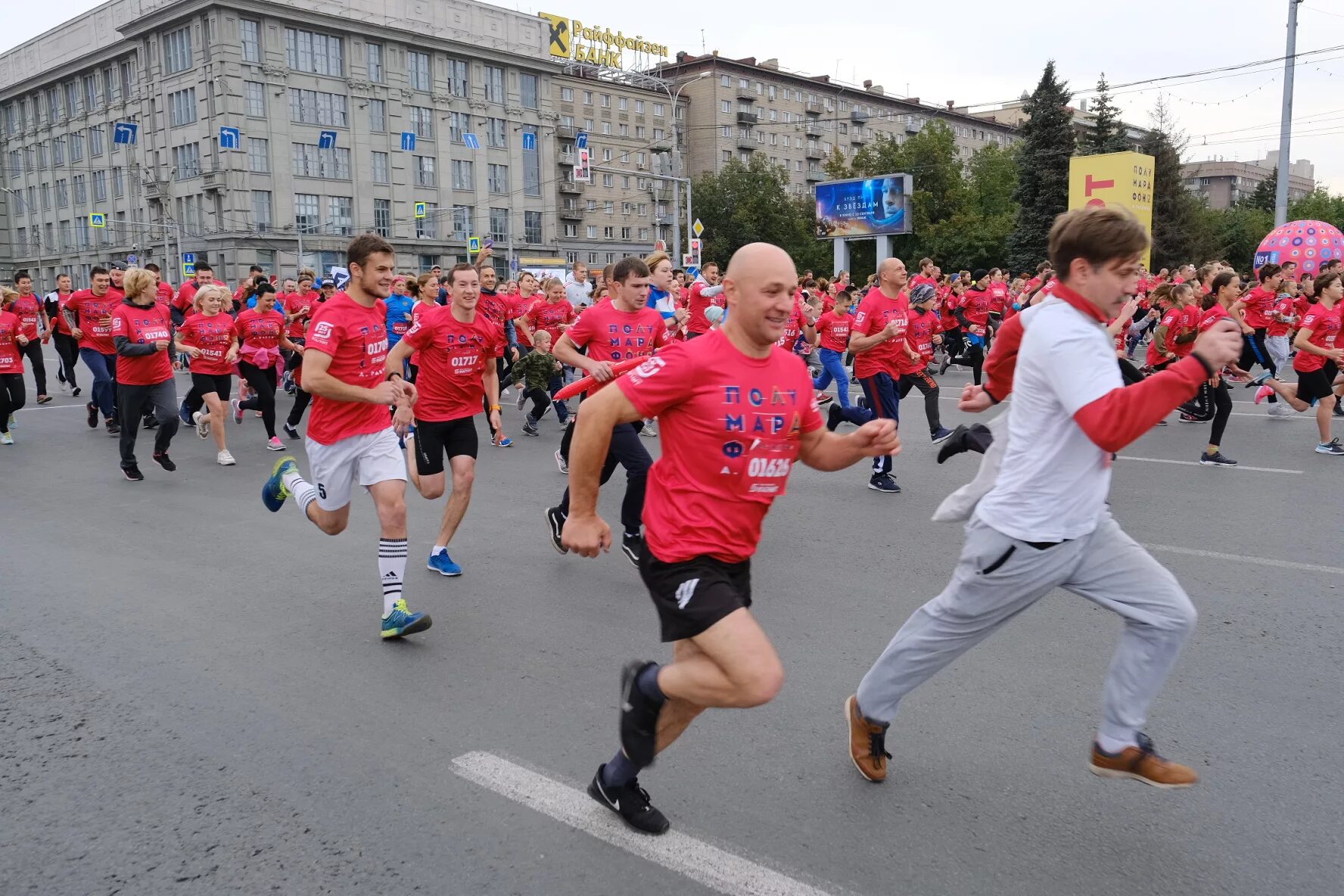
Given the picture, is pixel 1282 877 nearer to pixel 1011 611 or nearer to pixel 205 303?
pixel 1011 611

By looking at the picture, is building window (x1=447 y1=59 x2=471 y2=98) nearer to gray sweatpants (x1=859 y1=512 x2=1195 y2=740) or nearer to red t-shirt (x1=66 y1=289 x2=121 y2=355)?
red t-shirt (x1=66 y1=289 x2=121 y2=355)

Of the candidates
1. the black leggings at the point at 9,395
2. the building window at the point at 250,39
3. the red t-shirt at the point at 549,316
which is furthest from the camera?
the building window at the point at 250,39

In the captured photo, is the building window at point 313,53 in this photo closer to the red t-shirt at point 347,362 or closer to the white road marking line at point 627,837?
the red t-shirt at point 347,362

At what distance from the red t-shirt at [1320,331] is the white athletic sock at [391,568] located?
9221 mm

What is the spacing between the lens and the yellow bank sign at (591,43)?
7700 centimetres

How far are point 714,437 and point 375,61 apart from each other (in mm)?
72589

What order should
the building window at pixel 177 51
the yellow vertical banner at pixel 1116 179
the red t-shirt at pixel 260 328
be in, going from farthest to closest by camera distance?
1. the building window at pixel 177 51
2. the yellow vertical banner at pixel 1116 179
3. the red t-shirt at pixel 260 328

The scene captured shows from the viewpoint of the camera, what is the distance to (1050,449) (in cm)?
303

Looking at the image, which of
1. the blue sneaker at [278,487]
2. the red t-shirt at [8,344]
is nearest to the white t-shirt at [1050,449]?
the blue sneaker at [278,487]

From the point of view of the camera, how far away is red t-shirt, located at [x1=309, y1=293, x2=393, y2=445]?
207 inches

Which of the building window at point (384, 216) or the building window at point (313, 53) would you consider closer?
the building window at point (313, 53)

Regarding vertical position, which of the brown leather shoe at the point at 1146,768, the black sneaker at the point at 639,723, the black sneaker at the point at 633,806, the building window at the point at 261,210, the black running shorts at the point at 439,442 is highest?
the building window at the point at 261,210

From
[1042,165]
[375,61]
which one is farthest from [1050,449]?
[375,61]

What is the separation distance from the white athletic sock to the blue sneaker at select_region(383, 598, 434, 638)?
7cm
